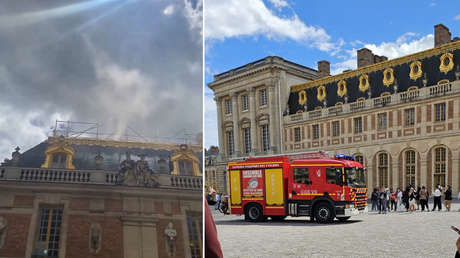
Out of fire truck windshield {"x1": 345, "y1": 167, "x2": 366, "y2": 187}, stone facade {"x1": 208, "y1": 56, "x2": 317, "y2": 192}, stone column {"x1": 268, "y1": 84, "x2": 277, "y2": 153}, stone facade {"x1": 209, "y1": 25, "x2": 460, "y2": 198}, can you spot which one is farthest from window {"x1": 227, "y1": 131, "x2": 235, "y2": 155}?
fire truck windshield {"x1": 345, "y1": 167, "x2": 366, "y2": 187}

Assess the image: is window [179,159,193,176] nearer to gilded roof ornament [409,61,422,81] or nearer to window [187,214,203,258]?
window [187,214,203,258]

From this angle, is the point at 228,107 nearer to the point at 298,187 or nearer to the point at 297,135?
the point at 297,135

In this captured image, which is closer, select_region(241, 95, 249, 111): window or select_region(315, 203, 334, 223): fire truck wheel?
select_region(315, 203, 334, 223): fire truck wheel

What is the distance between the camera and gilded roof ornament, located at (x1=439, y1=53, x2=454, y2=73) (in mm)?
27000

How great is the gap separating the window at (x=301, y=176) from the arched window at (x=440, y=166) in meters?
16.2

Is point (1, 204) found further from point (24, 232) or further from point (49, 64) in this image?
point (49, 64)

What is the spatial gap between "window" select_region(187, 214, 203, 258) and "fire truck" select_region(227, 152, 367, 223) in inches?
502

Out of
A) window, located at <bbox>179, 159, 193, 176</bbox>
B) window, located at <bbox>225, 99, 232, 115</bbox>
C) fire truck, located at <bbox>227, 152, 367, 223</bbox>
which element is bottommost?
fire truck, located at <bbox>227, 152, 367, 223</bbox>

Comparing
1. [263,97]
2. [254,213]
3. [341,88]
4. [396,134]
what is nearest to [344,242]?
[254,213]

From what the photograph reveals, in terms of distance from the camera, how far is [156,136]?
2.39 feet

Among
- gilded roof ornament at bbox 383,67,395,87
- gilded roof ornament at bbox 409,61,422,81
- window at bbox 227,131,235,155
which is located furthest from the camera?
window at bbox 227,131,235,155

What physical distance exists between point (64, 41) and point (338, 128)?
105 feet

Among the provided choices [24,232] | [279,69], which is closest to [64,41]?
[24,232]

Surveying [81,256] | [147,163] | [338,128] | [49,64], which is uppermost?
[338,128]
